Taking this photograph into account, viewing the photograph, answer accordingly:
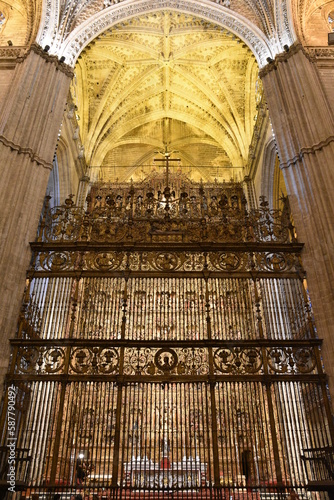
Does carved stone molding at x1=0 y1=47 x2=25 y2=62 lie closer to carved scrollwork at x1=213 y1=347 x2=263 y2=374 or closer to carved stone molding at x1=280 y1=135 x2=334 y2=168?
carved stone molding at x1=280 y1=135 x2=334 y2=168

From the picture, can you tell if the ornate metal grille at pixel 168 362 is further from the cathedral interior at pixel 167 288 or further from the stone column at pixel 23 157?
the stone column at pixel 23 157

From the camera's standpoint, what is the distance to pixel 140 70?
1852cm

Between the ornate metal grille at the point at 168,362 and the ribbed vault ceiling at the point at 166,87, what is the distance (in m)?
9.77

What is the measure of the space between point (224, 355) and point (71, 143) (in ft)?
37.3

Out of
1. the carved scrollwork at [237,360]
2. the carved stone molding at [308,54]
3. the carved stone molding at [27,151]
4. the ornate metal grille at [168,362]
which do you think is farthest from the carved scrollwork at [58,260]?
the carved stone molding at [308,54]

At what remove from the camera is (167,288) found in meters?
10.9

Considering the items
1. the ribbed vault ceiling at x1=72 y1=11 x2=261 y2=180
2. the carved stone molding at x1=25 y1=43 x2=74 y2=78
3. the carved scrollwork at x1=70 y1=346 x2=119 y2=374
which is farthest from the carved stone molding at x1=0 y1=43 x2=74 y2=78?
the carved scrollwork at x1=70 y1=346 x2=119 y2=374

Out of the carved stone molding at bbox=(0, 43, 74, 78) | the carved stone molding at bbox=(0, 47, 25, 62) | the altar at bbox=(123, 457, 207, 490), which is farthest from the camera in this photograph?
the carved stone molding at bbox=(0, 47, 25, 62)

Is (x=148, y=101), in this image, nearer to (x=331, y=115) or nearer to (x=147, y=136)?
→ (x=147, y=136)

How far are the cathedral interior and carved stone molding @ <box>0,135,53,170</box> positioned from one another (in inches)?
1.6

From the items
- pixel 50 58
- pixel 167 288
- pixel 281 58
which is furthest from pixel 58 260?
pixel 281 58

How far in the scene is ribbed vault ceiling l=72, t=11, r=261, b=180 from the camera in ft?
55.7

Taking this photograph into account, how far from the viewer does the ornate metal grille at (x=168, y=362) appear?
23.3 feet

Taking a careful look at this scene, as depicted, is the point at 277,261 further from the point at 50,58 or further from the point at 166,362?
the point at 50,58
